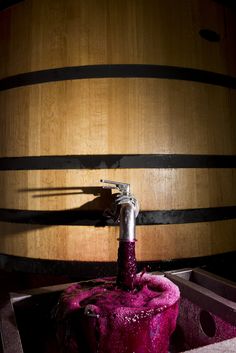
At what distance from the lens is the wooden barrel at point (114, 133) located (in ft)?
6.16

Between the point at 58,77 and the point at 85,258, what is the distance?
1.21 m

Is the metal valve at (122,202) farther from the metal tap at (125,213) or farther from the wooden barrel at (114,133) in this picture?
the wooden barrel at (114,133)

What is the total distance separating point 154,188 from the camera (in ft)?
6.21

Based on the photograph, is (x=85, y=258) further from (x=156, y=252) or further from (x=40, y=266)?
(x=156, y=252)

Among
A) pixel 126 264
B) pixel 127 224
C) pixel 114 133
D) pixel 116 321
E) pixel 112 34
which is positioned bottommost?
pixel 116 321

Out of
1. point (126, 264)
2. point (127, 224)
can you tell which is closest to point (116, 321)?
point (126, 264)

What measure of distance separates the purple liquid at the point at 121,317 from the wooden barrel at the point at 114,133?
58 centimetres

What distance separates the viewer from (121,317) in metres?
1.10

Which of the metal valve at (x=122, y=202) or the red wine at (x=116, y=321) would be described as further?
the metal valve at (x=122, y=202)

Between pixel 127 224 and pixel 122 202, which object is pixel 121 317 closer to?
pixel 127 224

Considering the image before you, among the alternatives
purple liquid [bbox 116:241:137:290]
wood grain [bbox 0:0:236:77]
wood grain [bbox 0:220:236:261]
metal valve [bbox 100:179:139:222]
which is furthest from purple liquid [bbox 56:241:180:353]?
wood grain [bbox 0:0:236:77]

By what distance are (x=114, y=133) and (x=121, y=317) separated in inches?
44.5

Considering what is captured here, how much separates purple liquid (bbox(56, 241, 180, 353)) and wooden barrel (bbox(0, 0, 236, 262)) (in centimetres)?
58

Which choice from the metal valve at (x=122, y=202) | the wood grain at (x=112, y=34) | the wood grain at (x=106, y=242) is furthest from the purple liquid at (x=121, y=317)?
the wood grain at (x=112, y=34)
